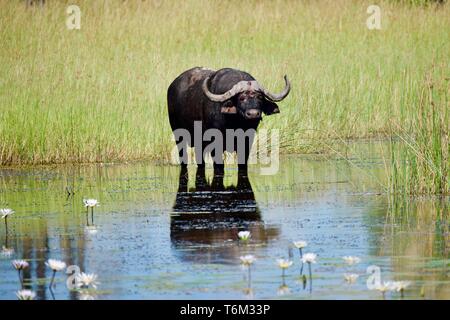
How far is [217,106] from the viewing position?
14812 mm

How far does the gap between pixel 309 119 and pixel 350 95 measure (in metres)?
1.29

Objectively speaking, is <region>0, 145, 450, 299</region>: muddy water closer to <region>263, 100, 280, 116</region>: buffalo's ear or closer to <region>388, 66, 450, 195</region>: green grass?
<region>388, 66, 450, 195</region>: green grass

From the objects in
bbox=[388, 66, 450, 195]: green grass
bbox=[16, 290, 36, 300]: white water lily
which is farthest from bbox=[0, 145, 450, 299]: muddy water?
bbox=[16, 290, 36, 300]: white water lily

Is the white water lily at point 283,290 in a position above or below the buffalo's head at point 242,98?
below

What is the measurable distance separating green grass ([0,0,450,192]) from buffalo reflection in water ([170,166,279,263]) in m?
2.17

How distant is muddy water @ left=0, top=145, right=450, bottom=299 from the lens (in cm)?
787

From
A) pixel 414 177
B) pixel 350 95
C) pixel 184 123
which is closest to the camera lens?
pixel 414 177

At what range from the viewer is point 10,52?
60.5ft

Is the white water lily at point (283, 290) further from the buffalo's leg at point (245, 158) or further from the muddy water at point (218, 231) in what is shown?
the buffalo's leg at point (245, 158)

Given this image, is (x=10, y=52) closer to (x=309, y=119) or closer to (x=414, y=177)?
(x=309, y=119)

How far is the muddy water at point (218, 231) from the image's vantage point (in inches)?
310

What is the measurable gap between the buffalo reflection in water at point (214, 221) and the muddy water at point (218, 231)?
0.01m

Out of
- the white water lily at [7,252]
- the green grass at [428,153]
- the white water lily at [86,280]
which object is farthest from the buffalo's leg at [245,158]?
the white water lily at [86,280]
